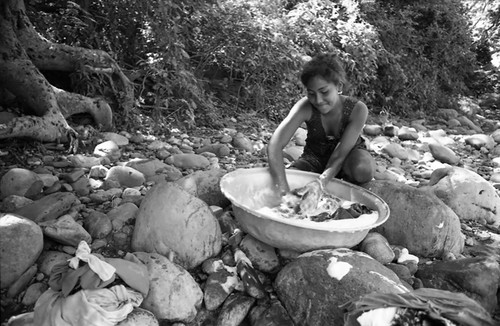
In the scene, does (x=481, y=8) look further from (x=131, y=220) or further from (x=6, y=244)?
(x=6, y=244)

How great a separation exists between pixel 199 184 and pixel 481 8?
31.2 feet

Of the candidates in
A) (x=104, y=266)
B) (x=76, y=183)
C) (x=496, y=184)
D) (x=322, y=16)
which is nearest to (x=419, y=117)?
(x=322, y=16)

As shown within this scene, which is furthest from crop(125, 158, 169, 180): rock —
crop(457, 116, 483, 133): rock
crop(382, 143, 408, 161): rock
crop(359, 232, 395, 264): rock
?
crop(457, 116, 483, 133): rock

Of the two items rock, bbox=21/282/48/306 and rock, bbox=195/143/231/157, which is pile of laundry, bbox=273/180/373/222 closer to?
rock, bbox=21/282/48/306

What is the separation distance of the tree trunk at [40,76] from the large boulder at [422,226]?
8.91 ft

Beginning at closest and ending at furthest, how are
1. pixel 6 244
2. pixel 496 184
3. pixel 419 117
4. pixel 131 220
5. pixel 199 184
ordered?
pixel 6 244 < pixel 131 220 < pixel 199 184 < pixel 496 184 < pixel 419 117

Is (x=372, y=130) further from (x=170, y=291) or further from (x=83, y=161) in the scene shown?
(x=170, y=291)

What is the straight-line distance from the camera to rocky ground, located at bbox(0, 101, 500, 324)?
3.00 meters

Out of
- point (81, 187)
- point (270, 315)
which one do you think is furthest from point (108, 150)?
point (270, 315)

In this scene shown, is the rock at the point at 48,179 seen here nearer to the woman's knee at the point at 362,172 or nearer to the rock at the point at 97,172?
the rock at the point at 97,172

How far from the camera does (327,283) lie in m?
2.17

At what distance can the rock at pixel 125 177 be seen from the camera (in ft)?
10.7

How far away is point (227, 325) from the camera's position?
2.21 metres

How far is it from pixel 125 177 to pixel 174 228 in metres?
1.01
